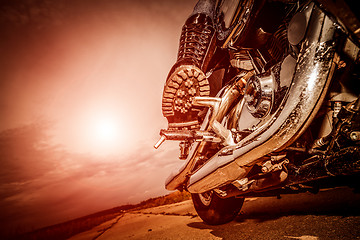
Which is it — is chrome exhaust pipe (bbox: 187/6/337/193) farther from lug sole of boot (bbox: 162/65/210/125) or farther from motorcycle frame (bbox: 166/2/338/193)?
lug sole of boot (bbox: 162/65/210/125)

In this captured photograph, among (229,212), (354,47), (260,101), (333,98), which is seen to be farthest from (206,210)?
(354,47)

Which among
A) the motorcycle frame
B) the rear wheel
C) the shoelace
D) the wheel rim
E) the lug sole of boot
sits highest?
the shoelace

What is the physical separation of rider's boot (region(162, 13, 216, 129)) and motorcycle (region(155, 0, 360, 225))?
23 cm

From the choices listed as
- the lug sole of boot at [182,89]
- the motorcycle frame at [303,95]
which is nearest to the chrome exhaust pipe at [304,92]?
the motorcycle frame at [303,95]

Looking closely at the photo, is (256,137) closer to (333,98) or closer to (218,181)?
(333,98)

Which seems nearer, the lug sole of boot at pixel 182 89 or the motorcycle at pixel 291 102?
the motorcycle at pixel 291 102

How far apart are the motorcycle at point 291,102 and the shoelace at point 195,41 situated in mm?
387

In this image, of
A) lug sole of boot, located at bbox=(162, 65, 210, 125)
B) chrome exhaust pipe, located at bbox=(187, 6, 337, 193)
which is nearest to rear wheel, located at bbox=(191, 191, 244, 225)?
lug sole of boot, located at bbox=(162, 65, 210, 125)

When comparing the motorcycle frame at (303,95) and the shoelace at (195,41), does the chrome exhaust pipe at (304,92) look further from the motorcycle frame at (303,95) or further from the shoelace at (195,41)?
the shoelace at (195,41)

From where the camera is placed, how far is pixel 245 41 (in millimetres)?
1154

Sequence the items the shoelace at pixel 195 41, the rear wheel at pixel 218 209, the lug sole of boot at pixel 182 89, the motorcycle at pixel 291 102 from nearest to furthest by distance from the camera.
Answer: the motorcycle at pixel 291 102 → the lug sole of boot at pixel 182 89 → the shoelace at pixel 195 41 → the rear wheel at pixel 218 209

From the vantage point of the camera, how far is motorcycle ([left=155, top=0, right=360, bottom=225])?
70 centimetres

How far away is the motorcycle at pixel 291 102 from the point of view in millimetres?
696

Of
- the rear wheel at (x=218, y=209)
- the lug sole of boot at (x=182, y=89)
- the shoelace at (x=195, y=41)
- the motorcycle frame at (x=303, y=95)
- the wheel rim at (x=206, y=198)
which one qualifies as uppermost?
the shoelace at (x=195, y=41)
